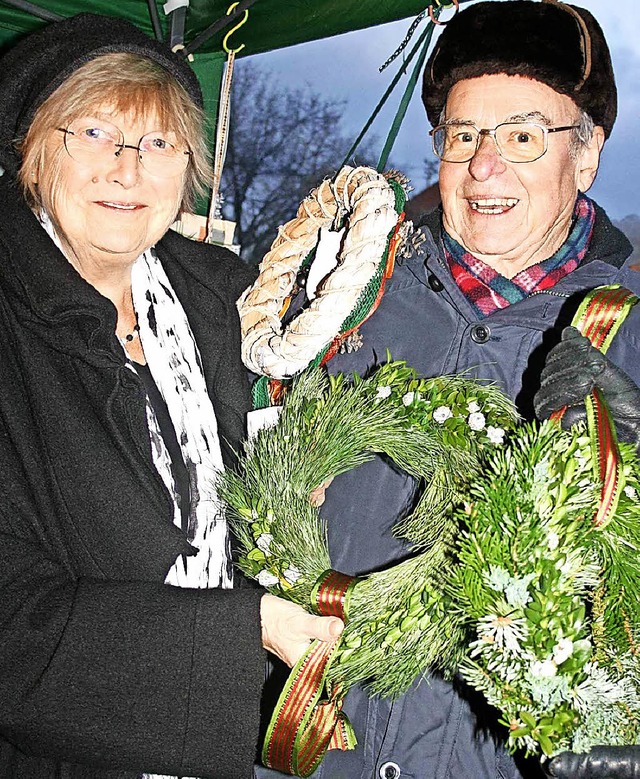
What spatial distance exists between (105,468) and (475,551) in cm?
58

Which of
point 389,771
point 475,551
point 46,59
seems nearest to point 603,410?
point 475,551

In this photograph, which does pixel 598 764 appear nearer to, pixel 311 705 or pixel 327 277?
pixel 311 705

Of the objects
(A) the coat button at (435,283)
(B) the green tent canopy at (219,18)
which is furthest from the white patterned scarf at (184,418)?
(B) the green tent canopy at (219,18)

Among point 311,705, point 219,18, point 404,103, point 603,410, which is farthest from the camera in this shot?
point 219,18

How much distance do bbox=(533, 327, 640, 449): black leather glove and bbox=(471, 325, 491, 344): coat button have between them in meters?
0.29

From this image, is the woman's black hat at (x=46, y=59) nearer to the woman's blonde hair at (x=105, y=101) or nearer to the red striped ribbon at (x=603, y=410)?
the woman's blonde hair at (x=105, y=101)

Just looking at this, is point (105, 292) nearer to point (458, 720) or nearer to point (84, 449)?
point (84, 449)

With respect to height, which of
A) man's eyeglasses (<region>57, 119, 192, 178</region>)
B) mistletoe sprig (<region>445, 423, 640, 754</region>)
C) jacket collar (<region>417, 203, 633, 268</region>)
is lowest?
mistletoe sprig (<region>445, 423, 640, 754</region>)

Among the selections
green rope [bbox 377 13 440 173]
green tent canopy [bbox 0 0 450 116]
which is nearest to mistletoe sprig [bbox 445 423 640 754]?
green rope [bbox 377 13 440 173]

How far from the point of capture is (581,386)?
1092 mm

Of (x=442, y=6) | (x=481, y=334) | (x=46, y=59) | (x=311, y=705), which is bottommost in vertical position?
(x=311, y=705)

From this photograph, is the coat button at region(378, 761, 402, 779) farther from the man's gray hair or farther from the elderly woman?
the man's gray hair

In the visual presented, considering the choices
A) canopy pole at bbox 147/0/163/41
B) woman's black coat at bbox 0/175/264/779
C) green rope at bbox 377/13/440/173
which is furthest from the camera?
canopy pole at bbox 147/0/163/41

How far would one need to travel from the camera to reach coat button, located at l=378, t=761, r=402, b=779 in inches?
54.2
